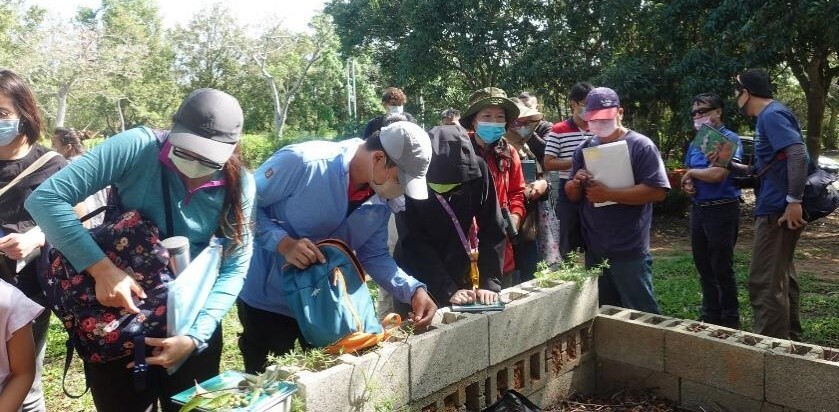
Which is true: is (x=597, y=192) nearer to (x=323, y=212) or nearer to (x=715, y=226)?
(x=715, y=226)

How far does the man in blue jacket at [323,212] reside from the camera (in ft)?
8.22

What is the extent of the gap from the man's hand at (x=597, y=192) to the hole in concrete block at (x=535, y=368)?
1.08 metres

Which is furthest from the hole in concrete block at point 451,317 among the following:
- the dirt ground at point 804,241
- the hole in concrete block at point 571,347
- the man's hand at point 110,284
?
the dirt ground at point 804,241

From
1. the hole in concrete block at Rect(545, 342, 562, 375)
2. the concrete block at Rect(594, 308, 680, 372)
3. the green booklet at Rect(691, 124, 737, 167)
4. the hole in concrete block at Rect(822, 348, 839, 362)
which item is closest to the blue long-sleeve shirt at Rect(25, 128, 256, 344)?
the hole in concrete block at Rect(545, 342, 562, 375)

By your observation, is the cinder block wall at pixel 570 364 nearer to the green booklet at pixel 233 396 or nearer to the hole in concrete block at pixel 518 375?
the hole in concrete block at pixel 518 375

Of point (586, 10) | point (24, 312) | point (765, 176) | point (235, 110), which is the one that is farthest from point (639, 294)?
point (586, 10)

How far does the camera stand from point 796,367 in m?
2.94

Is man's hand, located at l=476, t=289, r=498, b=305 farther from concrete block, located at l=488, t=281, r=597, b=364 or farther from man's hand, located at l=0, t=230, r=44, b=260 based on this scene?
man's hand, located at l=0, t=230, r=44, b=260

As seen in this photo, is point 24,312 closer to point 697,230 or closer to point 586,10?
point 697,230

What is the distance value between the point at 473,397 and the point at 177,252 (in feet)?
5.00

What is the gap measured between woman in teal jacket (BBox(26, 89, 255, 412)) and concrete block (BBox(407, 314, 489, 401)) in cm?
78

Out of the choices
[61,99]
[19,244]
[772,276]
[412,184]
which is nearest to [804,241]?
[772,276]

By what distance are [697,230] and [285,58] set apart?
40.8 meters

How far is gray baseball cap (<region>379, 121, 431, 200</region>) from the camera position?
8.04 ft
